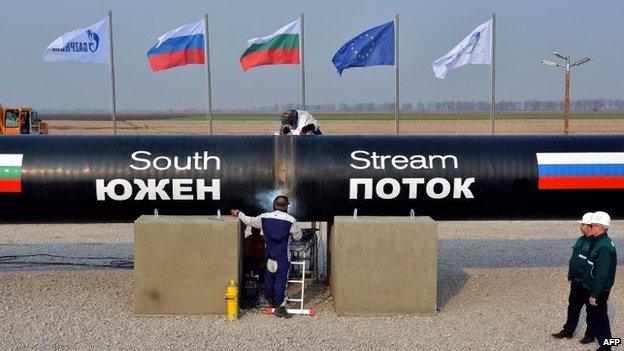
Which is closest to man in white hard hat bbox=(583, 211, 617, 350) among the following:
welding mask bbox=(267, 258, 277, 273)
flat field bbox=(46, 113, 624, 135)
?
welding mask bbox=(267, 258, 277, 273)

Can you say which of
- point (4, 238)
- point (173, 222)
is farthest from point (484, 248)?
point (4, 238)

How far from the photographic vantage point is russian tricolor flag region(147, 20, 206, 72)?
23.3m

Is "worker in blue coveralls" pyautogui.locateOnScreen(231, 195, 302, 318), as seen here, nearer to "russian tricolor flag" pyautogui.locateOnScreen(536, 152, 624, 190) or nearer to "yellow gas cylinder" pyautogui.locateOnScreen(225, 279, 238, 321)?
"yellow gas cylinder" pyautogui.locateOnScreen(225, 279, 238, 321)

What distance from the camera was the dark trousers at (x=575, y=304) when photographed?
24.7ft

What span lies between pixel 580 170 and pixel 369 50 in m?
14.2

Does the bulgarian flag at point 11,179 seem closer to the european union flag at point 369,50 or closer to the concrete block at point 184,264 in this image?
the concrete block at point 184,264

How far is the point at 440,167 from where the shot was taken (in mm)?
9336

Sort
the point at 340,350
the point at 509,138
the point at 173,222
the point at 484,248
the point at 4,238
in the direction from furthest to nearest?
the point at 4,238 < the point at 484,248 < the point at 509,138 < the point at 173,222 < the point at 340,350

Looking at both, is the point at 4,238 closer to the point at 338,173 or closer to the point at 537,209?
the point at 338,173

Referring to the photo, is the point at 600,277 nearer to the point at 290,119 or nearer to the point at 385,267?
the point at 385,267

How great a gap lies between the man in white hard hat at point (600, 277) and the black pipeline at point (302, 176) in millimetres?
2191

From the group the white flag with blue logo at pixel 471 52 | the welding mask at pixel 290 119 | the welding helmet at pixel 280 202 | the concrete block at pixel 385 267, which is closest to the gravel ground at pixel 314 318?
the concrete block at pixel 385 267

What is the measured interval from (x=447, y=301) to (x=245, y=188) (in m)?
3.08

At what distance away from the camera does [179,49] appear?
23.6 meters
